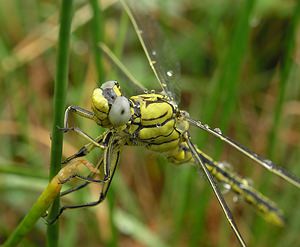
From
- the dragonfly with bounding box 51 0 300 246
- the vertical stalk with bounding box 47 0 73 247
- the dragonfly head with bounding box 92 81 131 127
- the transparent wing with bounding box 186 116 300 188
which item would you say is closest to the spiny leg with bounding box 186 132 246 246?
the dragonfly with bounding box 51 0 300 246

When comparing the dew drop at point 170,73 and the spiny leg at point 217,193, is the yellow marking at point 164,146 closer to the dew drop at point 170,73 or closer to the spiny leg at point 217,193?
the spiny leg at point 217,193

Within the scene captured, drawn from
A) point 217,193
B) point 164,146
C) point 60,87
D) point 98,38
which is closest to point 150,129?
point 164,146

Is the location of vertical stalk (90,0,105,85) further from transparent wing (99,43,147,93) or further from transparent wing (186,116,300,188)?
transparent wing (186,116,300,188)

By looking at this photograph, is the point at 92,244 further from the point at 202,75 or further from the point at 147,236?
the point at 202,75

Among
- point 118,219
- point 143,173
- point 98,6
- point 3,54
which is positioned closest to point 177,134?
point 98,6

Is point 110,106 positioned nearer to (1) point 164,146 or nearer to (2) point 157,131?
(2) point 157,131

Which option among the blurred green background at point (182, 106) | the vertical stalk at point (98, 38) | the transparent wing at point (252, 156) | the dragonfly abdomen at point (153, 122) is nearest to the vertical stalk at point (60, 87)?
the dragonfly abdomen at point (153, 122)

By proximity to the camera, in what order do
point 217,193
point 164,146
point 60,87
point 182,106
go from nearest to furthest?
1. point 60,87
2. point 217,193
3. point 164,146
4. point 182,106
